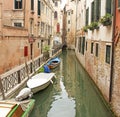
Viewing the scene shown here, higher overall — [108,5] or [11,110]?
[108,5]

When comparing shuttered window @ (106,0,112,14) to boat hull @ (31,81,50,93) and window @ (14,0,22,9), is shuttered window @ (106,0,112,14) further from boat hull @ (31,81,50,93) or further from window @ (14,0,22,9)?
window @ (14,0,22,9)

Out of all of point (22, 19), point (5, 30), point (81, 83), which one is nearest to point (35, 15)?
point (22, 19)

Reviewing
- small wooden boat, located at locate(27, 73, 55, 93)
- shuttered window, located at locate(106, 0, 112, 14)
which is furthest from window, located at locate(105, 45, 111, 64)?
small wooden boat, located at locate(27, 73, 55, 93)

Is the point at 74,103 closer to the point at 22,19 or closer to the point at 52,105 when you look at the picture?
the point at 52,105

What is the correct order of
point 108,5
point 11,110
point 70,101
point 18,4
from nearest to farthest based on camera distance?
point 11,110 → point 108,5 → point 70,101 → point 18,4

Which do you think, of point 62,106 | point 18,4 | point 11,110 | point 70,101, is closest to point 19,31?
point 18,4

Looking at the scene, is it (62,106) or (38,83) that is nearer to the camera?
(62,106)

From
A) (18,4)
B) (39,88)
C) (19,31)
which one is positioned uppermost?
(18,4)

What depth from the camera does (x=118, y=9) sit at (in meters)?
9.59

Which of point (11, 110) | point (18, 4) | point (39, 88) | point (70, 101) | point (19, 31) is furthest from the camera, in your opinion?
point (18, 4)

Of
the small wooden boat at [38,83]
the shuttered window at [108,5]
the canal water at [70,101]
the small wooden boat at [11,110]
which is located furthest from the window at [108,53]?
the small wooden boat at [11,110]

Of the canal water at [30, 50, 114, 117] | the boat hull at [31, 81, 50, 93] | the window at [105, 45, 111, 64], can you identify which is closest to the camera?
the canal water at [30, 50, 114, 117]

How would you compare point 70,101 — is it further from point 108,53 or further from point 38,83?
point 108,53

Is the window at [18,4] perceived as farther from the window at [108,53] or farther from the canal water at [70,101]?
the window at [108,53]
